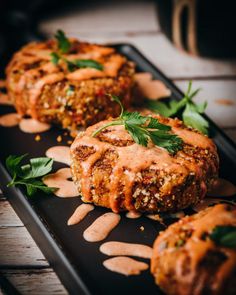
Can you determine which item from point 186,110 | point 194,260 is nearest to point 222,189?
point 186,110

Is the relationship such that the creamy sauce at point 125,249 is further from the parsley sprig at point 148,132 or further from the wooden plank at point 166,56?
the wooden plank at point 166,56

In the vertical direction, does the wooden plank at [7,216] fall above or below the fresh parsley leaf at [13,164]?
below

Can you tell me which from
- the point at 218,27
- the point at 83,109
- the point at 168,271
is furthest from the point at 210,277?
the point at 218,27

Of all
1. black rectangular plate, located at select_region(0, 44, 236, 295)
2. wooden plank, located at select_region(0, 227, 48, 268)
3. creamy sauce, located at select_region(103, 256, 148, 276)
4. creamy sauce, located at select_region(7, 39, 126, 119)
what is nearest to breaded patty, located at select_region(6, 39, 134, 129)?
creamy sauce, located at select_region(7, 39, 126, 119)

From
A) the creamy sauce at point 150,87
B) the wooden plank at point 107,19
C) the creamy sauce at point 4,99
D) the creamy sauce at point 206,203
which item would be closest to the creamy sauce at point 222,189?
the creamy sauce at point 206,203

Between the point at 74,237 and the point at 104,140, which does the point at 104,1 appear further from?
the point at 74,237
